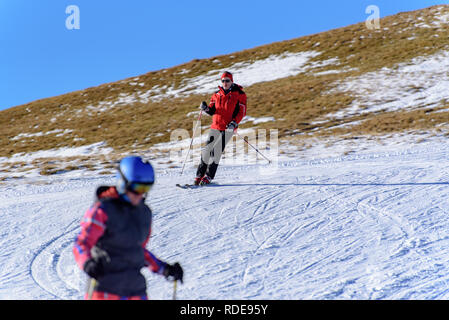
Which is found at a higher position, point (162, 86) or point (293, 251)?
point (162, 86)

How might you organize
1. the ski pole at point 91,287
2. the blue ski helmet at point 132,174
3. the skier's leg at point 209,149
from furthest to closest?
the skier's leg at point 209,149 → the ski pole at point 91,287 → the blue ski helmet at point 132,174

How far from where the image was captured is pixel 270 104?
25953 millimetres

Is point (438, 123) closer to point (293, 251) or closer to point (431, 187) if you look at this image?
point (431, 187)

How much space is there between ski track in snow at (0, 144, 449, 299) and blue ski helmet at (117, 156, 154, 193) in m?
2.47

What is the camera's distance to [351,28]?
42.3 meters

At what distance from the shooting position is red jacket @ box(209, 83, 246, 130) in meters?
9.02

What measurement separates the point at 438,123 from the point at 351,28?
28.9 metres

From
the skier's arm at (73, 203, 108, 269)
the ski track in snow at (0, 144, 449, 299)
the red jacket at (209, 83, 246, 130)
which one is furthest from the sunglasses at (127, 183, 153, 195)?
the red jacket at (209, 83, 246, 130)

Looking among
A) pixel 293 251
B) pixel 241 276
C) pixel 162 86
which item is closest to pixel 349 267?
pixel 293 251

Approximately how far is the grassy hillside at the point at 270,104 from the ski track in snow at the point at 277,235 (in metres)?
6.67

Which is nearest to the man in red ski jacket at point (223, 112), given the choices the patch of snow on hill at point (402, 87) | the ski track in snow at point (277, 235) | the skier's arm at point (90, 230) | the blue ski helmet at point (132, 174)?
the ski track in snow at point (277, 235)

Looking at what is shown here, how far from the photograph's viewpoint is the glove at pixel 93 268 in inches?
99.7

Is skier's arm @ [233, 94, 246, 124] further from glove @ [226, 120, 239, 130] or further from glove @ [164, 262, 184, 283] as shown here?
glove @ [164, 262, 184, 283]

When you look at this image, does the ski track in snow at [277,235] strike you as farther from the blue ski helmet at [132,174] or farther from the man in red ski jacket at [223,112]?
the blue ski helmet at [132,174]
